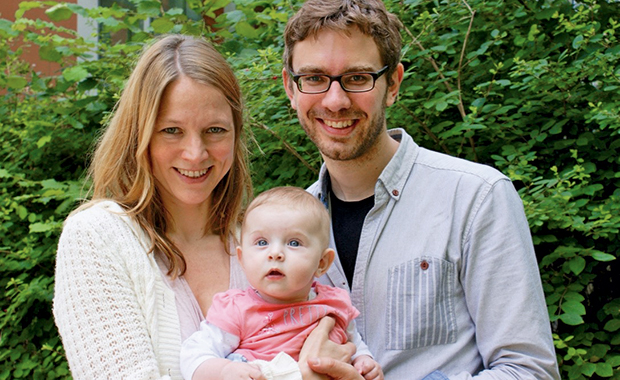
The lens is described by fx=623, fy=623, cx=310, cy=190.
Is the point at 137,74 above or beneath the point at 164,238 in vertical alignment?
above

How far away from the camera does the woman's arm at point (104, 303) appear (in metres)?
1.93

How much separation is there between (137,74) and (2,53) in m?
2.91

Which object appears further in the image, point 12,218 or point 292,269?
point 12,218

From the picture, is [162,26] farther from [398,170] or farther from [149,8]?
[398,170]

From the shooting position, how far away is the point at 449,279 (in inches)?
83.8

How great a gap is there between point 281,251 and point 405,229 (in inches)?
19.1

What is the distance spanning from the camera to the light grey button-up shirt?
202 centimetres

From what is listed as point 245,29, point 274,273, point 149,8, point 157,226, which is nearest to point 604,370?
point 274,273

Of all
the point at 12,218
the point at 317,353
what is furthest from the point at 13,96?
the point at 317,353

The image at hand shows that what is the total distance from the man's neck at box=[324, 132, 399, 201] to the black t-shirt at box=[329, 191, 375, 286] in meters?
0.03

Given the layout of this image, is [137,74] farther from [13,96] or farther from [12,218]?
[13,96]

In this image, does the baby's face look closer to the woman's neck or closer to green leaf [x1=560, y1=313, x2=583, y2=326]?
the woman's neck

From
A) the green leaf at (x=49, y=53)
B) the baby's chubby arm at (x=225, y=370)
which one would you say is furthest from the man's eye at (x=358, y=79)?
the green leaf at (x=49, y=53)

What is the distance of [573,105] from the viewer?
11.0 feet
